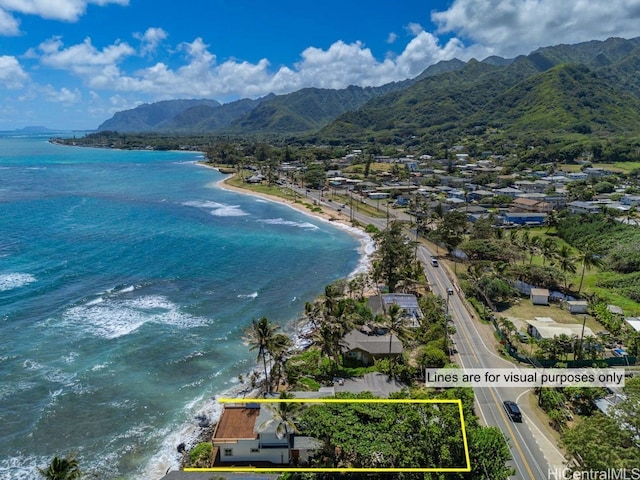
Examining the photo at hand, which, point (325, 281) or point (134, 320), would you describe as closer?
point (134, 320)

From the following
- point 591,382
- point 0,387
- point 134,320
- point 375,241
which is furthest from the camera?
point 375,241

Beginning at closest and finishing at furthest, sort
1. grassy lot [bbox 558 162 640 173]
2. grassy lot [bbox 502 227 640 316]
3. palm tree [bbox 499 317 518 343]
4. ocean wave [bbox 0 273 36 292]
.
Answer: palm tree [bbox 499 317 518 343] < grassy lot [bbox 502 227 640 316] < ocean wave [bbox 0 273 36 292] < grassy lot [bbox 558 162 640 173]

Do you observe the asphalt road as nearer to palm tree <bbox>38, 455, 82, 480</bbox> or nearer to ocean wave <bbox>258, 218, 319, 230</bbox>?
palm tree <bbox>38, 455, 82, 480</bbox>

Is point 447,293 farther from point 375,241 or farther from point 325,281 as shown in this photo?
point 375,241

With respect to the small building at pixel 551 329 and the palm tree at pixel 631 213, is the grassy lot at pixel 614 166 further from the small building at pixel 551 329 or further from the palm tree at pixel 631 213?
the small building at pixel 551 329

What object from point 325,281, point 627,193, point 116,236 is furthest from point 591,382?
point 627,193

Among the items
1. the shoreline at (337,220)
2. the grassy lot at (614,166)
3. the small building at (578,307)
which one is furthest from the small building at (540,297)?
the grassy lot at (614,166)

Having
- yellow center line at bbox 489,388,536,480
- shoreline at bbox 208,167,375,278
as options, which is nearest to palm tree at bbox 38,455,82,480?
yellow center line at bbox 489,388,536,480
